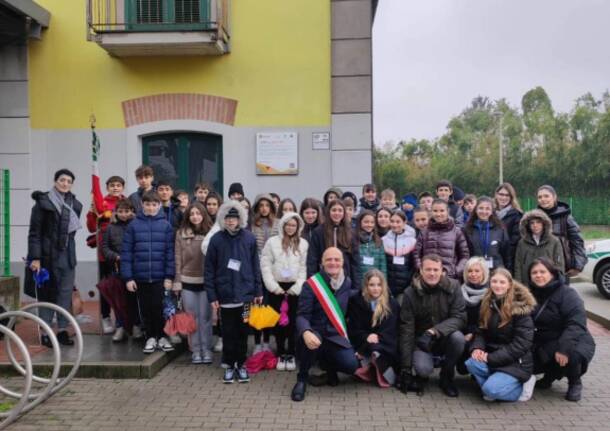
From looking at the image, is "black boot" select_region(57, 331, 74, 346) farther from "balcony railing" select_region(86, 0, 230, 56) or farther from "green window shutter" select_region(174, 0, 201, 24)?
"green window shutter" select_region(174, 0, 201, 24)

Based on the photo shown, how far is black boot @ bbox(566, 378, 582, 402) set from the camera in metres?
5.51

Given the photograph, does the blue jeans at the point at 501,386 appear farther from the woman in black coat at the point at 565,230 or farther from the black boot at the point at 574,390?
the woman in black coat at the point at 565,230

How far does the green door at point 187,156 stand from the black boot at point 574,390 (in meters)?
6.13

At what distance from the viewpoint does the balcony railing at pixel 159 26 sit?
30.0 feet

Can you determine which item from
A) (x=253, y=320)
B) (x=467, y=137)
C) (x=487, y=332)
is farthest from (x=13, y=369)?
(x=467, y=137)

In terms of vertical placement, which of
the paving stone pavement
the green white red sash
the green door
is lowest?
the paving stone pavement

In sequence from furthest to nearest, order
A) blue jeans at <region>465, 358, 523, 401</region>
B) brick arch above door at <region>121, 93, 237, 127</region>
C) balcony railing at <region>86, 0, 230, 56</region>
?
brick arch above door at <region>121, 93, 237, 127</region>, balcony railing at <region>86, 0, 230, 56</region>, blue jeans at <region>465, 358, 523, 401</region>

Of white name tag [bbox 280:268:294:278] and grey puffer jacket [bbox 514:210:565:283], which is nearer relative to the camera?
white name tag [bbox 280:268:294:278]

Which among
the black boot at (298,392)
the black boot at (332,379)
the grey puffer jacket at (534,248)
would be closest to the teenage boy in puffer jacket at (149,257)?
the black boot at (298,392)

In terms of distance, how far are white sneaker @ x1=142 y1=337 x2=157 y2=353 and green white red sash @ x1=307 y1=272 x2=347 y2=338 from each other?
197 centimetres

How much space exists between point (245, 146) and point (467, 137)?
4845 cm

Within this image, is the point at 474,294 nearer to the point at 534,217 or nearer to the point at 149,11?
the point at 534,217

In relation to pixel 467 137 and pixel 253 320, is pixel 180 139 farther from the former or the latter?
pixel 467 137

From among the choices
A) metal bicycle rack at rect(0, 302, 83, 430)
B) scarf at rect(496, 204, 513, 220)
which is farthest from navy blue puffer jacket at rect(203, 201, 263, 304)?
scarf at rect(496, 204, 513, 220)
